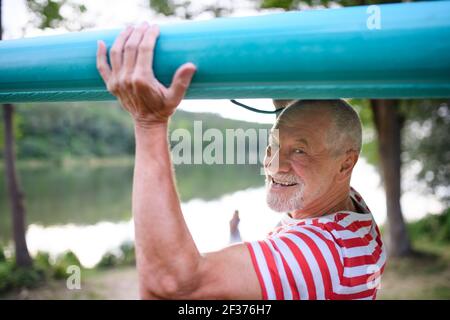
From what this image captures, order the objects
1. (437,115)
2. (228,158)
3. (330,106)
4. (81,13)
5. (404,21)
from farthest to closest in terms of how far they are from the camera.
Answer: (437,115)
(81,13)
(228,158)
(330,106)
(404,21)

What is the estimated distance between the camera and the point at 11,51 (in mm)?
1246

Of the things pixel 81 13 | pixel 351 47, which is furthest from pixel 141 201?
pixel 81 13

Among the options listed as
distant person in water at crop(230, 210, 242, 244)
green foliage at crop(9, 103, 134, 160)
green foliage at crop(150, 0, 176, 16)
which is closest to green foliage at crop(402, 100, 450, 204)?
green foliage at crop(150, 0, 176, 16)

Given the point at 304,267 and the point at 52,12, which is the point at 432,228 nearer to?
the point at 52,12

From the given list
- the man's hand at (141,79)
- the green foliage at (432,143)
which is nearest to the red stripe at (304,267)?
the man's hand at (141,79)

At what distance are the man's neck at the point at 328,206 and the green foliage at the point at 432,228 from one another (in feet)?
35.8

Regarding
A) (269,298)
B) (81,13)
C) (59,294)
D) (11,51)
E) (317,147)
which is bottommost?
(59,294)

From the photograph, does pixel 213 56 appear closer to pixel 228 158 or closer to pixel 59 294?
pixel 228 158

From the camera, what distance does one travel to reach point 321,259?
120 centimetres

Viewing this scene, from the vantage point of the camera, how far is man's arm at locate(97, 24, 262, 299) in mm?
974

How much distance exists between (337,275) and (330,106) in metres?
0.53

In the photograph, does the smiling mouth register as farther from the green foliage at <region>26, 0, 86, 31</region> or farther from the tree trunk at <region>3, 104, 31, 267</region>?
the tree trunk at <region>3, 104, 31, 267</region>

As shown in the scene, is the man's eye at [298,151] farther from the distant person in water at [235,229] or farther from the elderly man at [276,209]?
the distant person in water at [235,229]

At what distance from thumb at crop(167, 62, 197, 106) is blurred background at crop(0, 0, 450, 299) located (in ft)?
1.55
